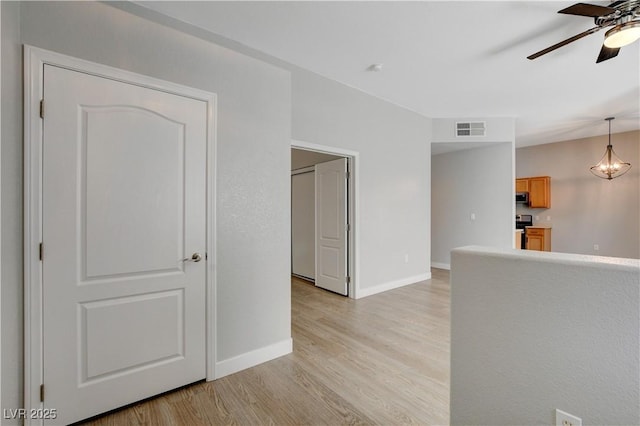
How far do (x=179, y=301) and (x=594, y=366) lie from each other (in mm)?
2210

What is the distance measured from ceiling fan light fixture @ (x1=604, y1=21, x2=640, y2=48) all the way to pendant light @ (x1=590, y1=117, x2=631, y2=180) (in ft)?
16.1

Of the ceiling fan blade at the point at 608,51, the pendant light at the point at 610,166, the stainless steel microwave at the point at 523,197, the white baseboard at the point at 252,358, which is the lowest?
the white baseboard at the point at 252,358

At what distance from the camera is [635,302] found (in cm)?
95

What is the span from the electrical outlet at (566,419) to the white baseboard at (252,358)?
1.93 m

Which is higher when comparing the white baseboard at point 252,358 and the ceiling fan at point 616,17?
the ceiling fan at point 616,17

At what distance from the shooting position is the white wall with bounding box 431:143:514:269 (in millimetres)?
5277

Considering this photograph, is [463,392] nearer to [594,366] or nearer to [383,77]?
[594,366]

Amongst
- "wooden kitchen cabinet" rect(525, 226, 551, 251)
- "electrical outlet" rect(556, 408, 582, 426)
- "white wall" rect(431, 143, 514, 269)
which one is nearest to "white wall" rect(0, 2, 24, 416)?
"electrical outlet" rect(556, 408, 582, 426)

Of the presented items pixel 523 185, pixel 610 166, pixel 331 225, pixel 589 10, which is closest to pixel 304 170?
pixel 331 225

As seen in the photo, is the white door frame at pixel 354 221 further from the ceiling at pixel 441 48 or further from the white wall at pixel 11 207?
the white wall at pixel 11 207

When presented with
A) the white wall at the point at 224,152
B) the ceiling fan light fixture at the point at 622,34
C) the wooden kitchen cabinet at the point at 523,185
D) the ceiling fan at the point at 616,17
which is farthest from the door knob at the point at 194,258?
the wooden kitchen cabinet at the point at 523,185

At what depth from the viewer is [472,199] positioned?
19.0 feet

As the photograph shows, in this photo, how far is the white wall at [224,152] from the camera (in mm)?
1511

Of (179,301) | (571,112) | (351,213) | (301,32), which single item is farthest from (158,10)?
(571,112)
